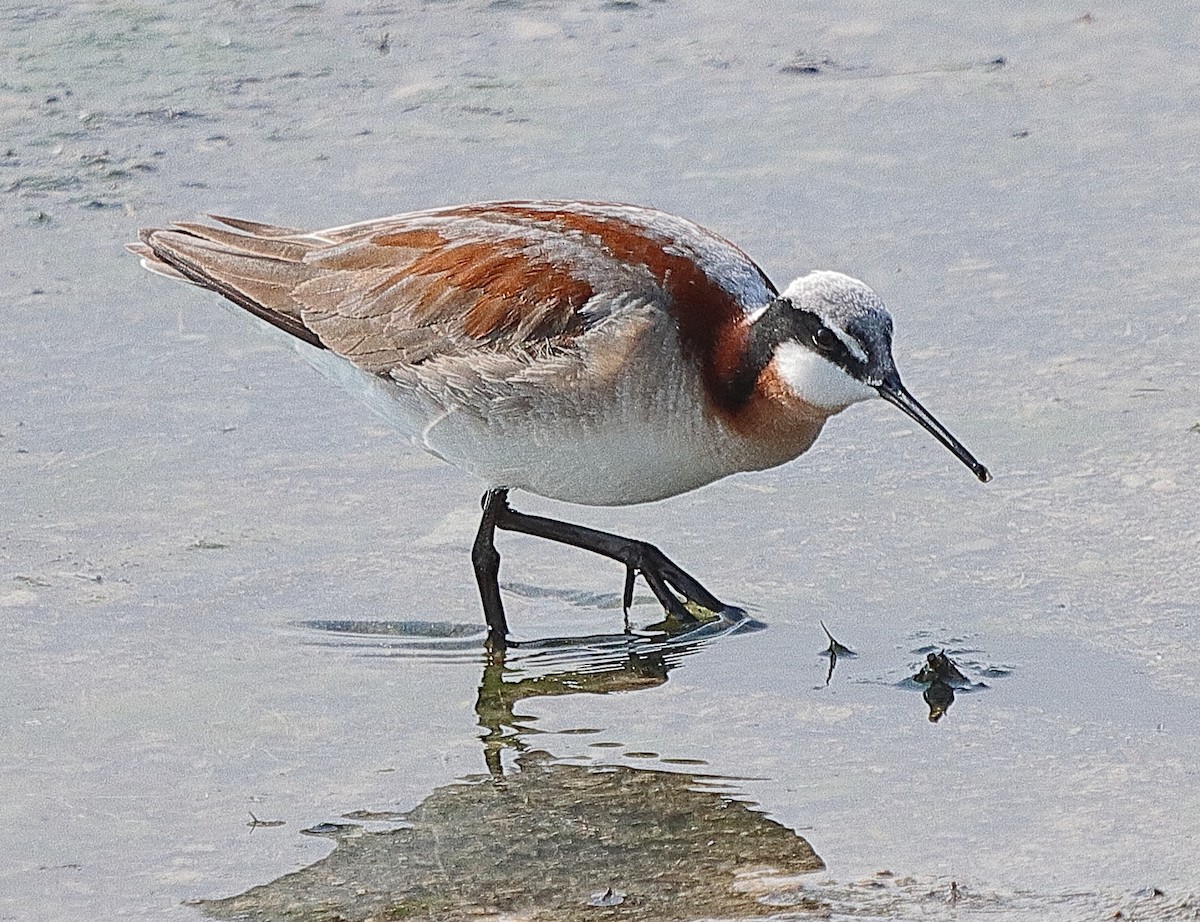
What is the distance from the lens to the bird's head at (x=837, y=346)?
633 cm

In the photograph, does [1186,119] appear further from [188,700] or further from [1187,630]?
[188,700]

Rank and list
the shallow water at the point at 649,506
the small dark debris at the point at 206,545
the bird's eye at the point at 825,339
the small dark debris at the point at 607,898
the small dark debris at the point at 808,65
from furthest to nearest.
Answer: the small dark debris at the point at 808,65, the small dark debris at the point at 206,545, the bird's eye at the point at 825,339, the shallow water at the point at 649,506, the small dark debris at the point at 607,898

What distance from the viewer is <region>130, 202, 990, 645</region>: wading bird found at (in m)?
6.45

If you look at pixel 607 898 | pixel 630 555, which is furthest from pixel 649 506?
pixel 607 898

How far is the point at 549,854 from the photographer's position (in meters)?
5.45

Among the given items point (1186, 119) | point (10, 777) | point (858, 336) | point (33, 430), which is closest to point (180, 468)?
point (33, 430)

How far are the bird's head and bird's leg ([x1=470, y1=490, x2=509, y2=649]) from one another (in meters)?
1.12

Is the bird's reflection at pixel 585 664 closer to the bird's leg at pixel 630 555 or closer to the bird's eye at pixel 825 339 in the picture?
the bird's leg at pixel 630 555

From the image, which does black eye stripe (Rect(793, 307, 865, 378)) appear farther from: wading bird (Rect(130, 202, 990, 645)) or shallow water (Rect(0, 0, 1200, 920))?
shallow water (Rect(0, 0, 1200, 920))

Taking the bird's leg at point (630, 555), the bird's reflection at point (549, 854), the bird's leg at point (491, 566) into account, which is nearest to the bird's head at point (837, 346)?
the bird's leg at point (630, 555)

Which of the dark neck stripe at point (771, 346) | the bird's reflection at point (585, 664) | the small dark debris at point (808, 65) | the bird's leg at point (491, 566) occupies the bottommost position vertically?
the bird's reflection at point (585, 664)

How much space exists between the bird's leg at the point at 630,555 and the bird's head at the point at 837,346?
72 centimetres

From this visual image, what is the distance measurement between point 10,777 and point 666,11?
7.21 m

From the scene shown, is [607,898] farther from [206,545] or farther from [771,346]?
[206,545]
